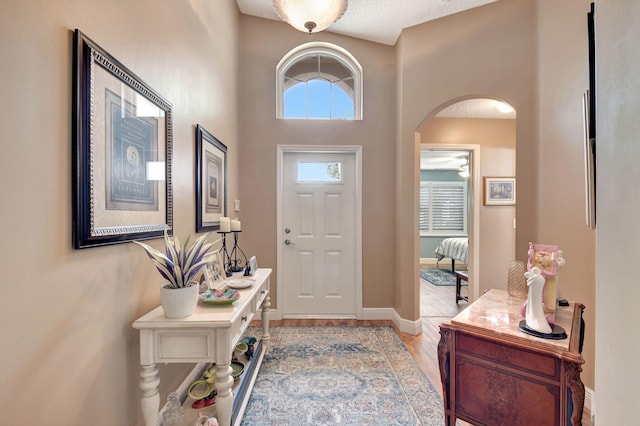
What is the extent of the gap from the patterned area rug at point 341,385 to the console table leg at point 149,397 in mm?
649

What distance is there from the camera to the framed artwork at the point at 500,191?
3525 mm

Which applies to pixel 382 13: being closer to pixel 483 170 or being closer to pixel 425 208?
pixel 483 170

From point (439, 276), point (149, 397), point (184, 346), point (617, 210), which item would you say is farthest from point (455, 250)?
point (149, 397)

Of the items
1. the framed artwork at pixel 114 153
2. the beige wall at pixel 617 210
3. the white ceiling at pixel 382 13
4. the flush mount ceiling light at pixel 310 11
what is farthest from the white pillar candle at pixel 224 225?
the white ceiling at pixel 382 13

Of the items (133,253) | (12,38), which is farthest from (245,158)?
(12,38)

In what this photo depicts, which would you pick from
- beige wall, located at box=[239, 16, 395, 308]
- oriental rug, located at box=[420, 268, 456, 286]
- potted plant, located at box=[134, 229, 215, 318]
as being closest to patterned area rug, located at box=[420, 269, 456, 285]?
oriental rug, located at box=[420, 268, 456, 286]

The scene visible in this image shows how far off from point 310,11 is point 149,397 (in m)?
2.29

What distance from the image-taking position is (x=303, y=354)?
2344 millimetres

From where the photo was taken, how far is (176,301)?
46.5 inches

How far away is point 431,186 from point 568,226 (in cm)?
540

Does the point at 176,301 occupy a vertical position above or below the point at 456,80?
below

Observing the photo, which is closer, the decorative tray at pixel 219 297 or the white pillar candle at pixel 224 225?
the decorative tray at pixel 219 297

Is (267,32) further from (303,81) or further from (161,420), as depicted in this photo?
(161,420)

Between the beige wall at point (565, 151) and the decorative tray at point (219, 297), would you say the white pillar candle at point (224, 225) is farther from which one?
the beige wall at point (565, 151)
